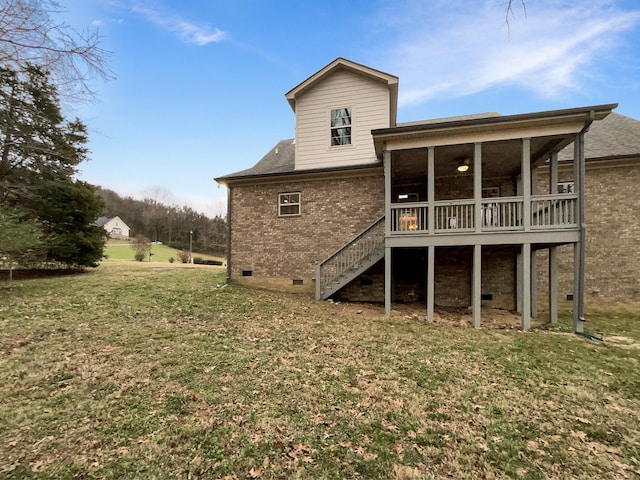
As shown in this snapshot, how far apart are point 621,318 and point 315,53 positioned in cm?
1441

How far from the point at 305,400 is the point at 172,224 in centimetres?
5216

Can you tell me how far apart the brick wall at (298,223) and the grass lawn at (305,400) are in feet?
13.2

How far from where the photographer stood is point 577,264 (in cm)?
710

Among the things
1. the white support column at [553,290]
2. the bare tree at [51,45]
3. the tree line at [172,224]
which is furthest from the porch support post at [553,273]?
the tree line at [172,224]

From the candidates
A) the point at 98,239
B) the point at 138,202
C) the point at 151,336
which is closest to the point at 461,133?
the point at 151,336

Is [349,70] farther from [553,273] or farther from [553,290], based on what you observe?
[553,290]

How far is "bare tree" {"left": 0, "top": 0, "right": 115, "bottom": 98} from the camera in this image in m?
3.10

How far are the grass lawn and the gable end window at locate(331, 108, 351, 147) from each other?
7007 mm

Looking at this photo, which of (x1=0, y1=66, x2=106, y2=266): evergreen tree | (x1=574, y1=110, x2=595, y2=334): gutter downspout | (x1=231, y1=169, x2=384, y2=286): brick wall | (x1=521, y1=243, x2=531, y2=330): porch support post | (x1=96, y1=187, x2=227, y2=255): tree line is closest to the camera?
(x1=574, y1=110, x2=595, y2=334): gutter downspout

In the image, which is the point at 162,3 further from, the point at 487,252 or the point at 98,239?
the point at 98,239

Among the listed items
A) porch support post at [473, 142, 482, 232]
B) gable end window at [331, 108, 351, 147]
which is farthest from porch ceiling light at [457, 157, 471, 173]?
gable end window at [331, 108, 351, 147]

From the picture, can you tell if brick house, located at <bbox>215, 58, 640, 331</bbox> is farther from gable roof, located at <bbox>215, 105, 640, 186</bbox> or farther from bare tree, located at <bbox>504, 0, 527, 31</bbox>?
bare tree, located at <bbox>504, 0, 527, 31</bbox>

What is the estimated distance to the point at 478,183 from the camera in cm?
748

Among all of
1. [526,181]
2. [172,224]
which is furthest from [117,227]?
[526,181]
